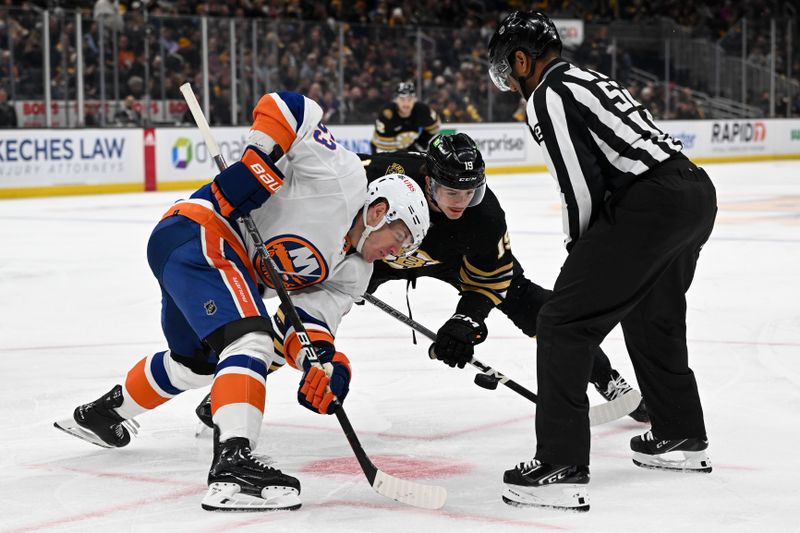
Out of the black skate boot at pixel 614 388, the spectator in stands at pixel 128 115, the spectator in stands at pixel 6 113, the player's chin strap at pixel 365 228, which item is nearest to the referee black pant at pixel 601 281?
the player's chin strap at pixel 365 228

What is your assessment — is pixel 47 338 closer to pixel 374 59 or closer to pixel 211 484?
pixel 211 484

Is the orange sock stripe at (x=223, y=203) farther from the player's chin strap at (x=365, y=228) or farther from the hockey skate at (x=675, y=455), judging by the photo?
the hockey skate at (x=675, y=455)

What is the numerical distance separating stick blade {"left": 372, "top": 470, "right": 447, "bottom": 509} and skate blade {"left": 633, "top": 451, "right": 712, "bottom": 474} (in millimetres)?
645

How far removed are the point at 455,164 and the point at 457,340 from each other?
0.49m

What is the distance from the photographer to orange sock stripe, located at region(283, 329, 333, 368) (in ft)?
9.58

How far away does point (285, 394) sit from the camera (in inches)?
153

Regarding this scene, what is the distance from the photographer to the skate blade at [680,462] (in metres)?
2.93

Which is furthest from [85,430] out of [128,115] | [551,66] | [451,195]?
[128,115]

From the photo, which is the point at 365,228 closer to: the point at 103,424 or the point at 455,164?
the point at 455,164

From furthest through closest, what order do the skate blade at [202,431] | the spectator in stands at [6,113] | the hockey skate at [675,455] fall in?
1. the spectator in stands at [6,113]
2. the skate blade at [202,431]
3. the hockey skate at [675,455]

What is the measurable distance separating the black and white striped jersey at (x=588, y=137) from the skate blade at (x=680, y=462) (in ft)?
2.18

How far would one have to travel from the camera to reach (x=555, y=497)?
2.61m

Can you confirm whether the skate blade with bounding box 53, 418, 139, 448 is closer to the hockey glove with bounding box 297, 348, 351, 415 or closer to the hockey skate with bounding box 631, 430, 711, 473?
the hockey glove with bounding box 297, 348, 351, 415

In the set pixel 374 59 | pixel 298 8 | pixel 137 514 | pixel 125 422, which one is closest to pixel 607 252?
pixel 137 514
